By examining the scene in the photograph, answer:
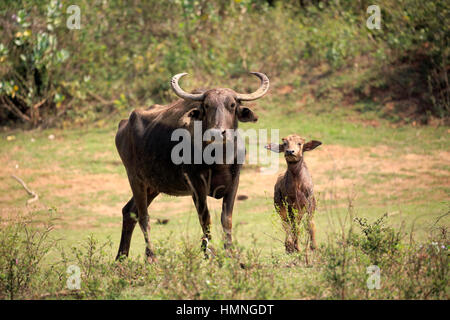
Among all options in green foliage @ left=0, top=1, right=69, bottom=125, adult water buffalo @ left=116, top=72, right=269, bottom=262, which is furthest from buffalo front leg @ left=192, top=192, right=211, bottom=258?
green foliage @ left=0, top=1, right=69, bottom=125

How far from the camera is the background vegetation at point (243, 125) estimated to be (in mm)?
8117

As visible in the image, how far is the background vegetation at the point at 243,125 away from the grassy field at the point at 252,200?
0.05 metres

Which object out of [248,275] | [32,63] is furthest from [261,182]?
[32,63]

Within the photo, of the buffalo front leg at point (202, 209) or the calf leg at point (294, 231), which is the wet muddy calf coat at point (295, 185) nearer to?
the calf leg at point (294, 231)

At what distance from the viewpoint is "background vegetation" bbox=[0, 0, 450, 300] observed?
8117 millimetres

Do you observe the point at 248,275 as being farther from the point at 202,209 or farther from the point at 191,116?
the point at 191,116

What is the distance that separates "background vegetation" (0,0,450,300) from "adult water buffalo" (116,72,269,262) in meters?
0.54

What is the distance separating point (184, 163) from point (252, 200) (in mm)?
5119

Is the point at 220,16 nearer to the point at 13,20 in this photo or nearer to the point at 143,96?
the point at 143,96

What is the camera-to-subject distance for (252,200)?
11.7 meters

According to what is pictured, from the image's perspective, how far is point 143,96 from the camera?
1762 centimetres

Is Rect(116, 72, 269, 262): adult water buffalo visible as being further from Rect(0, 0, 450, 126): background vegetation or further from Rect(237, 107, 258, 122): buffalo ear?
Rect(0, 0, 450, 126): background vegetation
